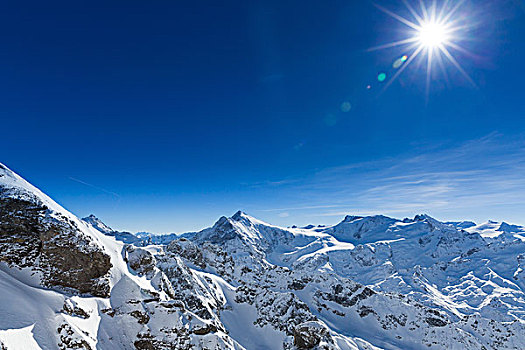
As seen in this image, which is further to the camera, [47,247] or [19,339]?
[47,247]

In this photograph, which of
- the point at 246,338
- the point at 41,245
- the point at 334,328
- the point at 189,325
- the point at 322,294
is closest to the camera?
the point at 41,245

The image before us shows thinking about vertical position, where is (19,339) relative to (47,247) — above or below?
below

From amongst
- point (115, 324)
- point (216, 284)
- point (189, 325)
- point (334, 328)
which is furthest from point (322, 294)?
point (115, 324)

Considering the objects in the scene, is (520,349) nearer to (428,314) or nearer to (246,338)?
(428,314)

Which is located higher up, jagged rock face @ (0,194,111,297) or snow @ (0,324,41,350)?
jagged rock face @ (0,194,111,297)

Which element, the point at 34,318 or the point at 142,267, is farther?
the point at 142,267

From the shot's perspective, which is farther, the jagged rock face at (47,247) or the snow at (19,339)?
the jagged rock face at (47,247)

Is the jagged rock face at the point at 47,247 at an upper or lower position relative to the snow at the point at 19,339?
upper

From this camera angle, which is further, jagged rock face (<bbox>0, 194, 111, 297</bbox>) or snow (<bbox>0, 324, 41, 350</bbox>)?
jagged rock face (<bbox>0, 194, 111, 297</bbox>)
